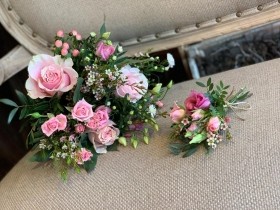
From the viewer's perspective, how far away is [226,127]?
597 millimetres

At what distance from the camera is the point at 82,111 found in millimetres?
618

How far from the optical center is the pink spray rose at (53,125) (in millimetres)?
613

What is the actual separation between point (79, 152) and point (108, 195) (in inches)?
3.2

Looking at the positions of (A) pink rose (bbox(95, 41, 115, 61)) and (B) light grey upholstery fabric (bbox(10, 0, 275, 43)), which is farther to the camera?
(B) light grey upholstery fabric (bbox(10, 0, 275, 43))

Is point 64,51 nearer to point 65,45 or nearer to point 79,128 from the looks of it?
point 65,45

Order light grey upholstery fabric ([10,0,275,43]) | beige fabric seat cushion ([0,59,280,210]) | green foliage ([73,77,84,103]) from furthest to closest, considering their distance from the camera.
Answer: light grey upholstery fabric ([10,0,275,43]) < green foliage ([73,77,84,103]) < beige fabric seat cushion ([0,59,280,210])

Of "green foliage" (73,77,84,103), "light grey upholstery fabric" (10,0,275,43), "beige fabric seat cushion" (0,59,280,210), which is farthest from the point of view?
"light grey upholstery fabric" (10,0,275,43)

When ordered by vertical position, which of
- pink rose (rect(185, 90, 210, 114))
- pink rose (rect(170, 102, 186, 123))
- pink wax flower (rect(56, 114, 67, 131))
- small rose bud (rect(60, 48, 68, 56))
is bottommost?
pink rose (rect(170, 102, 186, 123))

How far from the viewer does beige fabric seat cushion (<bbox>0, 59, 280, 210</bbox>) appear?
1.73ft

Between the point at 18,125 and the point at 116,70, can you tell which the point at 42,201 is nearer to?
the point at 116,70

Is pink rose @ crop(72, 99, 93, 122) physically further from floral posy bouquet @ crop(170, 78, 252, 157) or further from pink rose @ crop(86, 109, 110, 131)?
floral posy bouquet @ crop(170, 78, 252, 157)

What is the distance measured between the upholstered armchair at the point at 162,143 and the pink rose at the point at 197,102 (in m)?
0.06

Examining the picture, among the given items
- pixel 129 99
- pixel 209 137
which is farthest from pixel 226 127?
pixel 129 99

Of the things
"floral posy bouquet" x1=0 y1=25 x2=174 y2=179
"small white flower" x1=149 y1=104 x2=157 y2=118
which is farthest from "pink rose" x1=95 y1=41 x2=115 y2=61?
"small white flower" x1=149 y1=104 x2=157 y2=118
